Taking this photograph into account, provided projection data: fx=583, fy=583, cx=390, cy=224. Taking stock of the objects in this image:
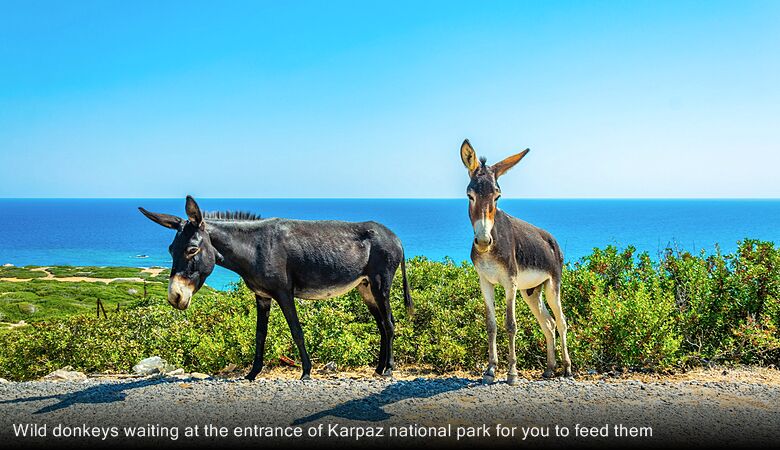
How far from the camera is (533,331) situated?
1041 centimetres

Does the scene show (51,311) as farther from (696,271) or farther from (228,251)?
(696,271)

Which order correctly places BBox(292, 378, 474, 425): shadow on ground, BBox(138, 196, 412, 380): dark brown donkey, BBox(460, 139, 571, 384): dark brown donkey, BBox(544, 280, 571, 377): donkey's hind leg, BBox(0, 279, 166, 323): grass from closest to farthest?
1. BBox(292, 378, 474, 425): shadow on ground
2. BBox(460, 139, 571, 384): dark brown donkey
3. BBox(138, 196, 412, 380): dark brown donkey
4. BBox(544, 280, 571, 377): donkey's hind leg
5. BBox(0, 279, 166, 323): grass

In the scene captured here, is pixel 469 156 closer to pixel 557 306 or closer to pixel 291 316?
pixel 557 306

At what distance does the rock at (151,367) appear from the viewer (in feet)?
35.4

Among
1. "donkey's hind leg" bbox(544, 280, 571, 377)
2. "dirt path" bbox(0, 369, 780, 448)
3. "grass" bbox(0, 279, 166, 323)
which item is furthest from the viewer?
"grass" bbox(0, 279, 166, 323)

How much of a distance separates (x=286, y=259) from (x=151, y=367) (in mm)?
3994

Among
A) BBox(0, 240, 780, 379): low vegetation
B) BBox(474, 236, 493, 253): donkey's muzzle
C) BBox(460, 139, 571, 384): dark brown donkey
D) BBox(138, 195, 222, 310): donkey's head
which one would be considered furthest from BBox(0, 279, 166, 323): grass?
BBox(474, 236, 493, 253): donkey's muzzle

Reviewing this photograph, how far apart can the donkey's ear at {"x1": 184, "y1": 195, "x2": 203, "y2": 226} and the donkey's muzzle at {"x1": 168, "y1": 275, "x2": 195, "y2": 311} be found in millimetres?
825

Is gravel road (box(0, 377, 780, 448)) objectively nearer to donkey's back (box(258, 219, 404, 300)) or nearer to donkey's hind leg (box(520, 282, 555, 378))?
donkey's hind leg (box(520, 282, 555, 378))

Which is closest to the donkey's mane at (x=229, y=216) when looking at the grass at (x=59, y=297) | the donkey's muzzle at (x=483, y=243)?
the donkey's muzzle at (x=483, y=243)

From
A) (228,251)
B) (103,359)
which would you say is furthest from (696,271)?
(103,359)

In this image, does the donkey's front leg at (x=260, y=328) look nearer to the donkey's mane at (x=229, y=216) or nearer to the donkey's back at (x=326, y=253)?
the donkey's back at (x=326, y=253)

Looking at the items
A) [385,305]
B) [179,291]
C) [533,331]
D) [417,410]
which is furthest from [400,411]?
[533,331]

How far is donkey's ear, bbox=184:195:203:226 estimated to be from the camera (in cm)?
802
